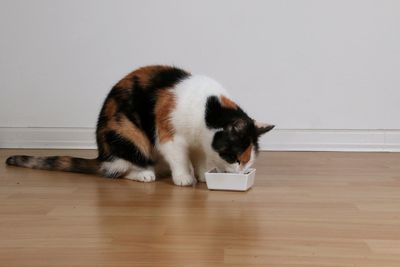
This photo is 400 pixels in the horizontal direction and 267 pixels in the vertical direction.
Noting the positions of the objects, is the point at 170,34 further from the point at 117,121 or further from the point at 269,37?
the point at 117,121

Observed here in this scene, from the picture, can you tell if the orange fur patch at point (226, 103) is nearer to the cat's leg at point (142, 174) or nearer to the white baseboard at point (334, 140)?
the cat's leg at point (142, 174)

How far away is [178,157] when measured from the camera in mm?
2016

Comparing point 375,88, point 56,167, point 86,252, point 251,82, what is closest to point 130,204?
point 86,252

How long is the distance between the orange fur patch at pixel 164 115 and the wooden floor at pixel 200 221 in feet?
0.77

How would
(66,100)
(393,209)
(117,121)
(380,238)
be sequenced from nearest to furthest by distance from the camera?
(380,238) → (393,209) → (117,121) → (66,100)

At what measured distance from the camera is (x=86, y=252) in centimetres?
119

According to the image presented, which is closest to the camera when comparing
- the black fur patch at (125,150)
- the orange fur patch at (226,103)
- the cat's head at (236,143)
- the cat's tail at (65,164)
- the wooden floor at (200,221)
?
the wooden floor at (200,221)

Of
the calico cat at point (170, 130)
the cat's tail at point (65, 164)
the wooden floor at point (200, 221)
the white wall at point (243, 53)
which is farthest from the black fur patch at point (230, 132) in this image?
the white wall at point (243, 53)

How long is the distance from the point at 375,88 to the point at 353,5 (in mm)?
551

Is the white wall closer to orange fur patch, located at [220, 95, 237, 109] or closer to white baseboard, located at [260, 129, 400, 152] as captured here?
white baseboard, located at [260, 129, 400, 152]

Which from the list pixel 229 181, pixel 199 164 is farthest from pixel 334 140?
pixel 229 181

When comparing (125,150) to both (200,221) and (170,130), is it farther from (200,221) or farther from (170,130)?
(200,221)

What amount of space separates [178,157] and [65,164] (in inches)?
25.7

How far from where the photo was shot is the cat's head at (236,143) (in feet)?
6.06
